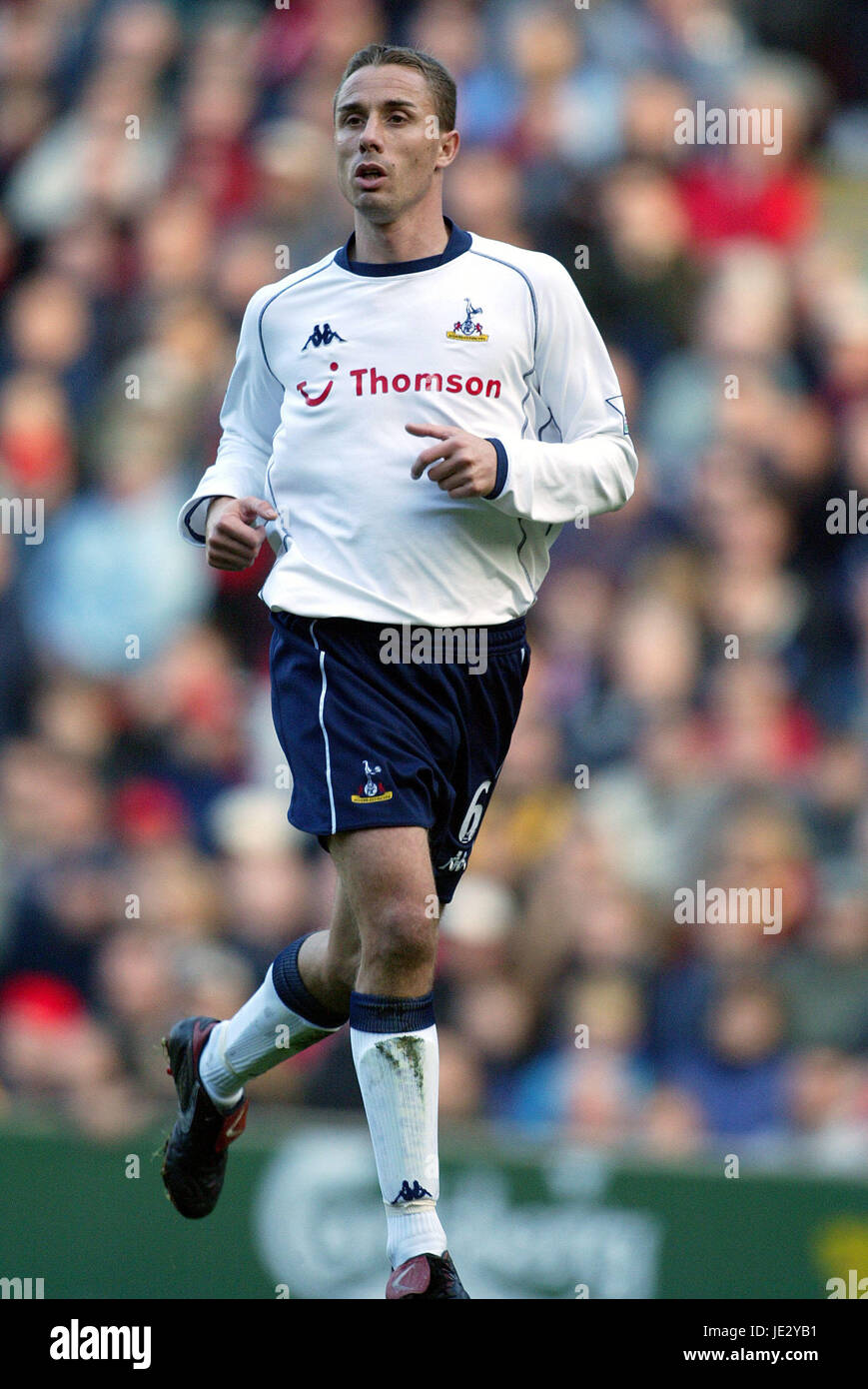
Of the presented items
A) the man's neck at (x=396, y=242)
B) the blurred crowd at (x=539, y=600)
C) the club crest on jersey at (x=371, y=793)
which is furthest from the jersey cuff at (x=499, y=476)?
the blurred crowd at (x=539, y=600)

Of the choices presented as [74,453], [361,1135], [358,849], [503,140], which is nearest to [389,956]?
[358,849]

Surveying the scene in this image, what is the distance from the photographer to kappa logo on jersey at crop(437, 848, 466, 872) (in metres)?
4.86

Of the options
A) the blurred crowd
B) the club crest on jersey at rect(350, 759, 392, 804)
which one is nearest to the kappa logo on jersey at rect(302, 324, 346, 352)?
the club crest on jersey at rect(350, 759, 392, 804)

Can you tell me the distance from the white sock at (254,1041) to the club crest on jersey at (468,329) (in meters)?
1.57

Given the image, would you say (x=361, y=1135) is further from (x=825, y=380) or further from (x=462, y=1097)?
(x=825, y=380)

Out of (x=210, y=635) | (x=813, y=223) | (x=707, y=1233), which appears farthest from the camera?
(x=813, y=223)

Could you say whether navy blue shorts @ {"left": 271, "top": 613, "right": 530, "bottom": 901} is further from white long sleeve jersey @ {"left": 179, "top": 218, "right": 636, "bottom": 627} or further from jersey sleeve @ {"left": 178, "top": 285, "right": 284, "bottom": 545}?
jersey sleeve @ {"left": 178, "top": 285, "right": 284, "bottom": 545}

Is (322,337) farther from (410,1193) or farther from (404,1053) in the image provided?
(410,1193)

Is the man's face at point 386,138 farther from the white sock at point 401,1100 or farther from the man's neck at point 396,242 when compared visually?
the white sock at point 401,1100

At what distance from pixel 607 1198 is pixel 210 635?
3121 millimetres

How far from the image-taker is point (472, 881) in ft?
26.5

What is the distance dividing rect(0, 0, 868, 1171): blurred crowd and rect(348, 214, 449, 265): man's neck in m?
3.55

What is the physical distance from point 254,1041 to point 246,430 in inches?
60.2

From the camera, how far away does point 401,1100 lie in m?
4.54
